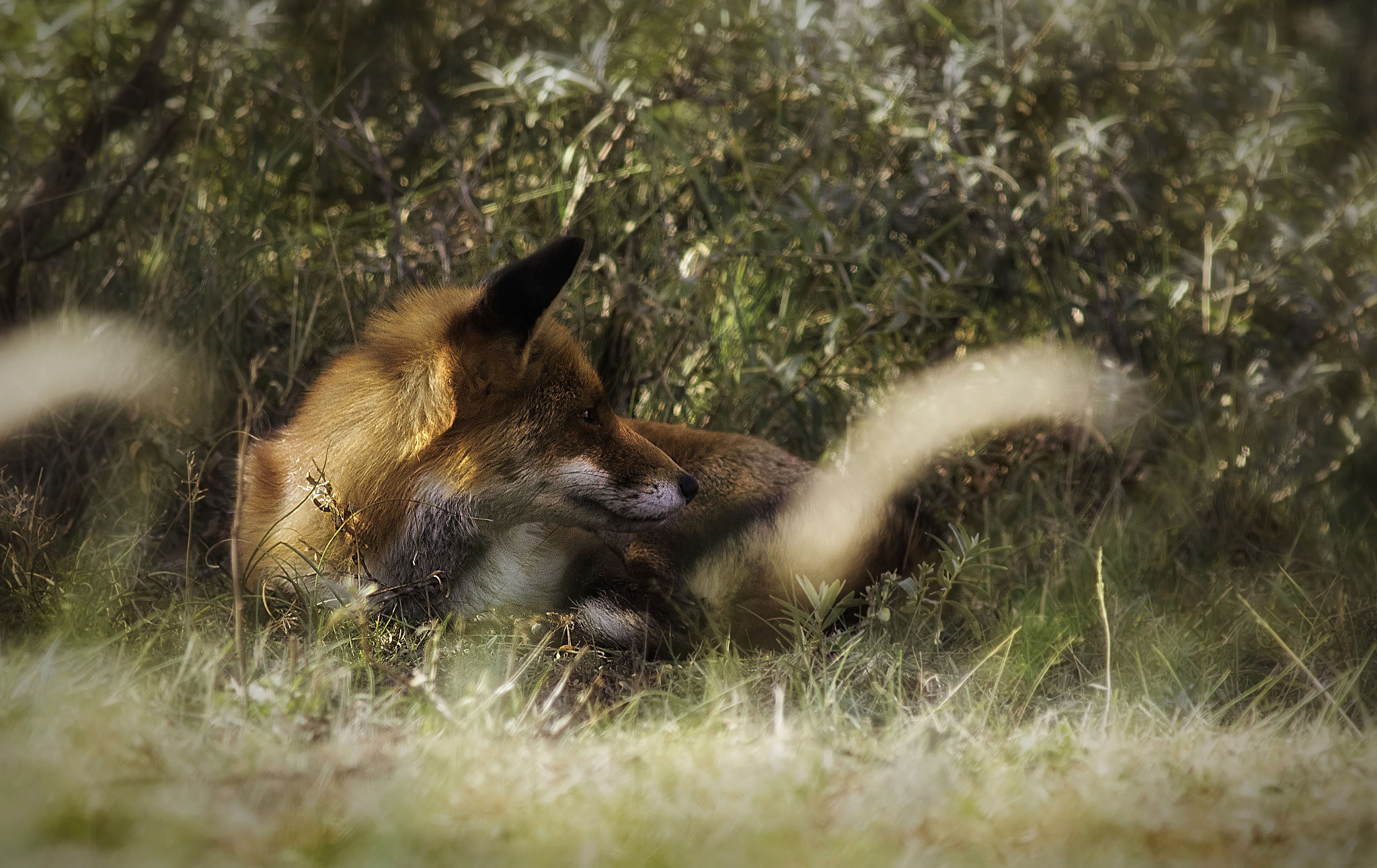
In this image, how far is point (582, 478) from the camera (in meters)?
3.34

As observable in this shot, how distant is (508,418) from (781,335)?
6.50ft

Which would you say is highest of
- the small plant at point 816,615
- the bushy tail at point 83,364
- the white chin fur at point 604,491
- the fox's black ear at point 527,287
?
the fox's black ear at point 527,287

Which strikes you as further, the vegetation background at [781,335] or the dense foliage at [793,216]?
the dense foliage at [793,216]

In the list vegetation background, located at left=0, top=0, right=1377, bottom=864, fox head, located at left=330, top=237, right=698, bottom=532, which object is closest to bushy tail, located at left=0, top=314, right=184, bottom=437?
vegetation background, located at left=0, top=0, right=1377, bottom=864

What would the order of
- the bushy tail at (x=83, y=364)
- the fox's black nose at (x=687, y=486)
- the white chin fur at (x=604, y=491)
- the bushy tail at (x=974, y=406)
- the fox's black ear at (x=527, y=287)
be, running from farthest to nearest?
the bushy tail at (x=974, y=406) → the bushy tail at (x=83, y=364) → the fox's black nose at (x=687, y=486) → the white chin fur at (x=604, y=491) → the fox's black ear at (x=527, y=287)

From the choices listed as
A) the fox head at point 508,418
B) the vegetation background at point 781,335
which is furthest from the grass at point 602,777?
the fox head at point 508,418

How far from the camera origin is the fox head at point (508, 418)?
3.21 metres

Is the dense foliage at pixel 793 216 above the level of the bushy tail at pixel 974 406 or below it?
above

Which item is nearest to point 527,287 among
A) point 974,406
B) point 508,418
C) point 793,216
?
point 508,418

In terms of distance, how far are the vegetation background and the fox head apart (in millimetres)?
475

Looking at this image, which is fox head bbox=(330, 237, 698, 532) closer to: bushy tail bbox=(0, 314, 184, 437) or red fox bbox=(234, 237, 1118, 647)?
red fox bbox=(234, 237, 1118, 647)

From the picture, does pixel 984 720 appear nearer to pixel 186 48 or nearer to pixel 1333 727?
pixel 1333 727

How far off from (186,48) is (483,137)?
149 cm

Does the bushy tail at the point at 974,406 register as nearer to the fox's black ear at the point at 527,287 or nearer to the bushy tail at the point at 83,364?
the fox's black ear at the point at 527,287
